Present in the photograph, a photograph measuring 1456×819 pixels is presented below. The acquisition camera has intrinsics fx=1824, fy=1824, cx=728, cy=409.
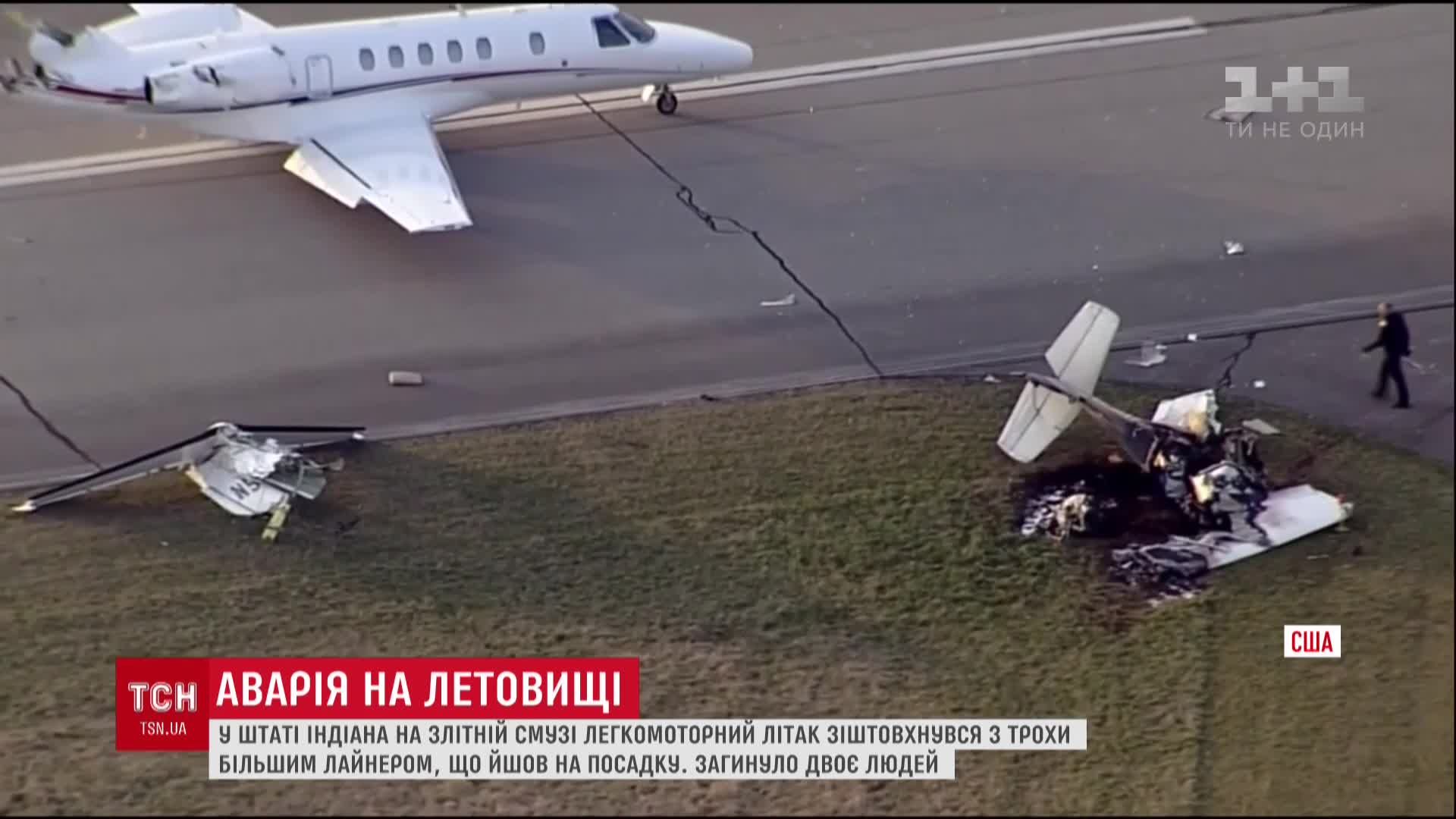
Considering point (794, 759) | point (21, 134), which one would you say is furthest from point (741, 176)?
point (794, 759)

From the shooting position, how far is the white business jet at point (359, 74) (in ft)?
72.6

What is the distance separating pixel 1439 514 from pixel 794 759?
22.9ft

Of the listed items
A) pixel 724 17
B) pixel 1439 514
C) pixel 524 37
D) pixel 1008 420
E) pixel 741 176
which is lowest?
pixel 1439 514

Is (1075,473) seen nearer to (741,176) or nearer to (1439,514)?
(1439,514)

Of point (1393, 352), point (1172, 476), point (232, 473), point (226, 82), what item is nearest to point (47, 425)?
point (232, 473)

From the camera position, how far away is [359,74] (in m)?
23.2

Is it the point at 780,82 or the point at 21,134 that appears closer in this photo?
the point at 21,134

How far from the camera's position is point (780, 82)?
26.2 meters

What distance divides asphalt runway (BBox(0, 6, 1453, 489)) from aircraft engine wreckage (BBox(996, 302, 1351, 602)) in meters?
1.59

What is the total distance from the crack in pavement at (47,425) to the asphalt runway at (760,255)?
0.26ft

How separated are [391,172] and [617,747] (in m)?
10.2

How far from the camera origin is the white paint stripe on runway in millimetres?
23734

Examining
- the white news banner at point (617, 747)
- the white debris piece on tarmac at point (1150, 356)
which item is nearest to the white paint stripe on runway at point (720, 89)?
the white debris piece on tarmac at point (1150, 356)

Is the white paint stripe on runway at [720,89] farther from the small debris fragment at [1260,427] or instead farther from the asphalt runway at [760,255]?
the small debris fragment at [1260,427]
